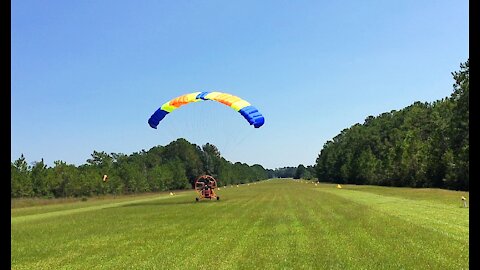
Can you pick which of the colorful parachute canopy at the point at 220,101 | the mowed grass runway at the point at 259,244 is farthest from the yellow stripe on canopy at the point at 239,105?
the mowed grass runway at the point at 259,244

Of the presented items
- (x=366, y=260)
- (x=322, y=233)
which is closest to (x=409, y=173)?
(x=322, y=233)

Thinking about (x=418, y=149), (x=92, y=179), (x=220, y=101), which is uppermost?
(x=220, y=101)

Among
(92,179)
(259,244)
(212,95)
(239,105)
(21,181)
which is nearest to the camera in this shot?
(259,244)

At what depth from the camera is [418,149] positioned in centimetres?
9831

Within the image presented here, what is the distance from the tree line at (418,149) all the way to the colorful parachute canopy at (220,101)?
15617 millimetres

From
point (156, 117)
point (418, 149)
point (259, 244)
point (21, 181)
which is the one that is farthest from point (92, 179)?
point (259, 244)

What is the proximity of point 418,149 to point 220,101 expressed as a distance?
226ft

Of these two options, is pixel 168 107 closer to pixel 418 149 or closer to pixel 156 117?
pixel 156 117

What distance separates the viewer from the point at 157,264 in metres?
15.6

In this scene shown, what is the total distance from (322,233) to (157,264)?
9.23m

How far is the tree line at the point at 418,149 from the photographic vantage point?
7206cm

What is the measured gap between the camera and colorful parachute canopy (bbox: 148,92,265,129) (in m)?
39.0

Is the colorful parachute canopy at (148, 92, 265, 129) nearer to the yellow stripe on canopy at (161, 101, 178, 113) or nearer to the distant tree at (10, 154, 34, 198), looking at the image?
the yellow stripe on canopy at (161, 101, 178, 113)
